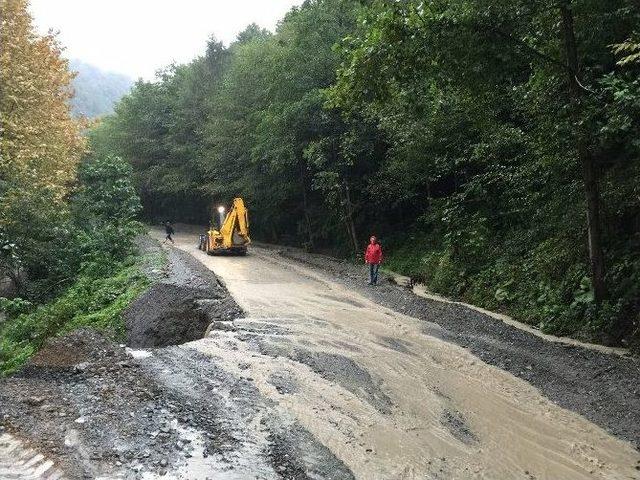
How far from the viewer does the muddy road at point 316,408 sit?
6254 mm

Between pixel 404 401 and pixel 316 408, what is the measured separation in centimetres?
151

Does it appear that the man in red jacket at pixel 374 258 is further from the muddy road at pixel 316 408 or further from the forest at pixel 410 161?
the muddy road at pixel 316 408

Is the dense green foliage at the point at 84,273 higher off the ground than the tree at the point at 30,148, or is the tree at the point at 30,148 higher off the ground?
the tree at the point at 30,148

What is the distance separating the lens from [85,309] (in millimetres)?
14875

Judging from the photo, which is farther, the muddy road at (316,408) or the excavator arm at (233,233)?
the excavator arm at (233,233)

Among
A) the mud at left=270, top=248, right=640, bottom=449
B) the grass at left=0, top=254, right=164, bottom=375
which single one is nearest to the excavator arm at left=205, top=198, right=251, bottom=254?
the grass at left=0, top=254, right=164, bottom=375

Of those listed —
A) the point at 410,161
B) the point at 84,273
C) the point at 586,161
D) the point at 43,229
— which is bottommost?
the point at 84,273

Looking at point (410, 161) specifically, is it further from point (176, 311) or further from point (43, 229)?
point (43, 229)

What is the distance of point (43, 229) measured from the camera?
67.0 ft

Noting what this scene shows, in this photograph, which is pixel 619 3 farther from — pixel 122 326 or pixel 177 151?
pixel 177 151

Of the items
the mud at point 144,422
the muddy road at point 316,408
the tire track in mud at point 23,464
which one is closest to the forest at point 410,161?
the muddy road at point 316,408

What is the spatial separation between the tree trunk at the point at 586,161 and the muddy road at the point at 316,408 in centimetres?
192

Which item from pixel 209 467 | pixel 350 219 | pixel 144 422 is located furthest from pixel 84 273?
pixel 209 467

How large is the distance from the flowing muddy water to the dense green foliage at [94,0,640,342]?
3.21m
